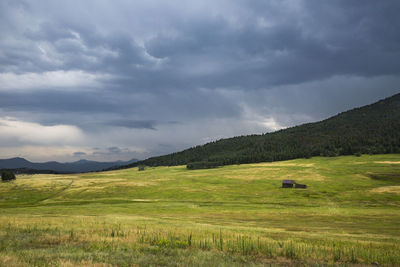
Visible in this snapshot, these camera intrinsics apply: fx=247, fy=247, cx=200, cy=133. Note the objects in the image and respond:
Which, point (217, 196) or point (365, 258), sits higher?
point (365, 258)

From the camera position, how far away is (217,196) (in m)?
91.1

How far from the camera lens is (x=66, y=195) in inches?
3868

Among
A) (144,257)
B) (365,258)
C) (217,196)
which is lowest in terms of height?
(217,196)

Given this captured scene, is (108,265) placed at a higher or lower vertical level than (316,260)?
higher

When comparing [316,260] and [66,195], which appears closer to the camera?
[316,260]

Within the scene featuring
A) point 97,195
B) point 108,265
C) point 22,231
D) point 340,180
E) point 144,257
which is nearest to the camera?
point 108,265

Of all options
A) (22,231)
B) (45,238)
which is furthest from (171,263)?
(22,231)

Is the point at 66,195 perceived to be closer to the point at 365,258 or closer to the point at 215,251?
the point at 215,251

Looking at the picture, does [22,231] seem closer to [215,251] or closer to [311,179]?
[215,251]

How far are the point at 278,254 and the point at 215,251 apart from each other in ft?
14.4

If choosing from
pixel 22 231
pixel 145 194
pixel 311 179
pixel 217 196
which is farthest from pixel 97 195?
pixel 311 179

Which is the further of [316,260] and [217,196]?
[217,196]

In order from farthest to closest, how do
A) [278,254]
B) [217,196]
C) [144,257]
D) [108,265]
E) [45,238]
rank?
[217,196] → [45,238] → [278,254] → [144,257] → [108,265]

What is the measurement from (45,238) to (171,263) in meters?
13.1
